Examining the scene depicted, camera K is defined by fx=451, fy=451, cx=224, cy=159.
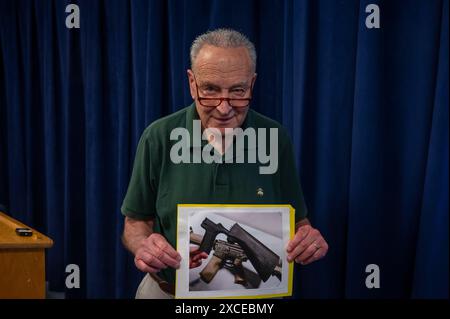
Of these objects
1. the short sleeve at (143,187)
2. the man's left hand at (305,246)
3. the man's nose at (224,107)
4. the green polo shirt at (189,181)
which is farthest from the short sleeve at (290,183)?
the short sleeve at (143,187)

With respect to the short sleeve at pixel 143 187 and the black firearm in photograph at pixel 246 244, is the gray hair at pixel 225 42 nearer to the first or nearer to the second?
the short sleeve at pixel 143 187

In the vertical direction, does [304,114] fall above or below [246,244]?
above

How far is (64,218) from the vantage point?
5.54 ft

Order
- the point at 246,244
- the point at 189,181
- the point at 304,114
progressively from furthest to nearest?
the point at 304,114, the point at 189,181, the point at 246,244

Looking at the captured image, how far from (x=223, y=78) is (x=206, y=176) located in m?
0.28

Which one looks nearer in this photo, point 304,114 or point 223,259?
point 223,259

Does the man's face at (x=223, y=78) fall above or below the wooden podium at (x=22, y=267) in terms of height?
above

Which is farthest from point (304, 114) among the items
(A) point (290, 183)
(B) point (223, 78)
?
(B) point (223, 78)

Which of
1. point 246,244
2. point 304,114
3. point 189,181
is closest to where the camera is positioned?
point 246,244

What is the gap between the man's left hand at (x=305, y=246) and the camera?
1177 millimetres

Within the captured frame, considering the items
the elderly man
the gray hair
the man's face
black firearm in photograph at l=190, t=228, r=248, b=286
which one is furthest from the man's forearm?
the gray hair

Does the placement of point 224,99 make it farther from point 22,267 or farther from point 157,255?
point 22,267

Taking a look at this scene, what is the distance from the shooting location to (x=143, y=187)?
4.36 ft

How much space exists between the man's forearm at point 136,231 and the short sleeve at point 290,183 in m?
0.42
